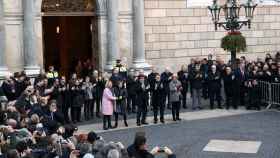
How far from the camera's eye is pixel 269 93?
22.0 m

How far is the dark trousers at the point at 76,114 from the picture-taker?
2022cm

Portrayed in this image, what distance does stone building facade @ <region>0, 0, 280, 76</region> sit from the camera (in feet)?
75.2

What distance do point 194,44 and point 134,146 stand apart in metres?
17.2

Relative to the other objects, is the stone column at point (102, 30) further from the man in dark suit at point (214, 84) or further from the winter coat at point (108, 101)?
the winter coat at point (108, 101)

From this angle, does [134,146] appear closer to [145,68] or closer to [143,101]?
[143,101]

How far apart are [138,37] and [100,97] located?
505 centimetres

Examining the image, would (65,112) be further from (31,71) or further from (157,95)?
(31,71)

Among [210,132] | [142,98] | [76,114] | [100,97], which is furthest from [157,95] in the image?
[76,114]

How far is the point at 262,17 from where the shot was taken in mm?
28922

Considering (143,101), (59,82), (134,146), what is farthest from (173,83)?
(134,146)

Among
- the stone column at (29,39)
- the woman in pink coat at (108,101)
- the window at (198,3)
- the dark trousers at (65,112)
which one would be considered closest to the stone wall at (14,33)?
the stone column at (29,39)

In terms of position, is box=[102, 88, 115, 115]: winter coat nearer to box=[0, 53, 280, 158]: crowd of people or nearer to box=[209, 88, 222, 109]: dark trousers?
box=[0, 53, 280, 158]: crowd of people

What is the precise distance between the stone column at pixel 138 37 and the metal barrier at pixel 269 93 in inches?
205

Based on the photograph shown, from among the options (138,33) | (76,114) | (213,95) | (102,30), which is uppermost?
(102,30)
